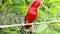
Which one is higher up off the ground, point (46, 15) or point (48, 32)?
point (46, 15)

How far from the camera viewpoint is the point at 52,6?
1880 millimetres

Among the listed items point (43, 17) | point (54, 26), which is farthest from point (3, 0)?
point (54, 26)

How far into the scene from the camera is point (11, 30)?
191cm

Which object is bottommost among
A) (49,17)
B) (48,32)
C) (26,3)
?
(48,32)

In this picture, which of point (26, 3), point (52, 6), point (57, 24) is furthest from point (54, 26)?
point (26, 3)

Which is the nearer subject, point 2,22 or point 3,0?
point 3,0

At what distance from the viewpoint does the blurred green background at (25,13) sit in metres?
1.80

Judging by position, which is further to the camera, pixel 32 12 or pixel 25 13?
pixel 25 13

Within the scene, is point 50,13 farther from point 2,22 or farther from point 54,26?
point 2,22

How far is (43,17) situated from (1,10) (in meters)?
0.40

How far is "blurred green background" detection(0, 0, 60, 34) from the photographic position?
1.80 metres

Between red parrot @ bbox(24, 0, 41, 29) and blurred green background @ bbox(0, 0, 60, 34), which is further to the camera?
blurred green background @ bbox(0, 0, 60, 34)

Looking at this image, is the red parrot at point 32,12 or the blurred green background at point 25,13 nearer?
the red parrot at point 32,12

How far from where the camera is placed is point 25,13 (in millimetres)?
1837
